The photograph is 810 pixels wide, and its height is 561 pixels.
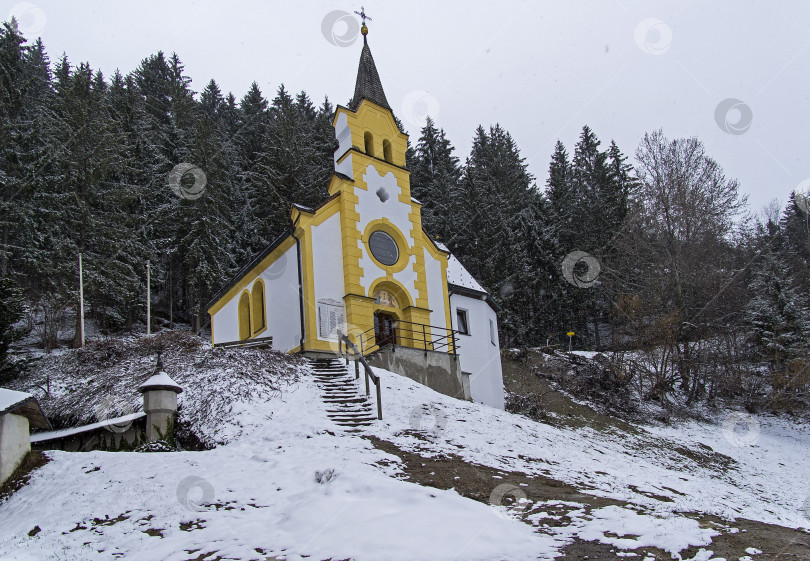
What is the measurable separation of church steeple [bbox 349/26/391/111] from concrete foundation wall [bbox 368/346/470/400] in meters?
10.2

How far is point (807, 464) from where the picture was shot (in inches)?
823

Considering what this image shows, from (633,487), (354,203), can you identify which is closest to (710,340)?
(354,203)

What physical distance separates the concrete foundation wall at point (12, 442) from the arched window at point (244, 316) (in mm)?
15366

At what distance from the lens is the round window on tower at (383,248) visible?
71.4 feet

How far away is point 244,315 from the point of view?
25.3m

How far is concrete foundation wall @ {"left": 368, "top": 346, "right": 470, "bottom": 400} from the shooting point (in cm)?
1832

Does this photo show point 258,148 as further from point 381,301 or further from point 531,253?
point 381,301

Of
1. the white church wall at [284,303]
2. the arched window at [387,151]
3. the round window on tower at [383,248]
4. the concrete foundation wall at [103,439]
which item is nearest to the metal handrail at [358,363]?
the white church wall at [284,303]

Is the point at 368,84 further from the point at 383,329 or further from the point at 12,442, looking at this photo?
the point at 12,442
